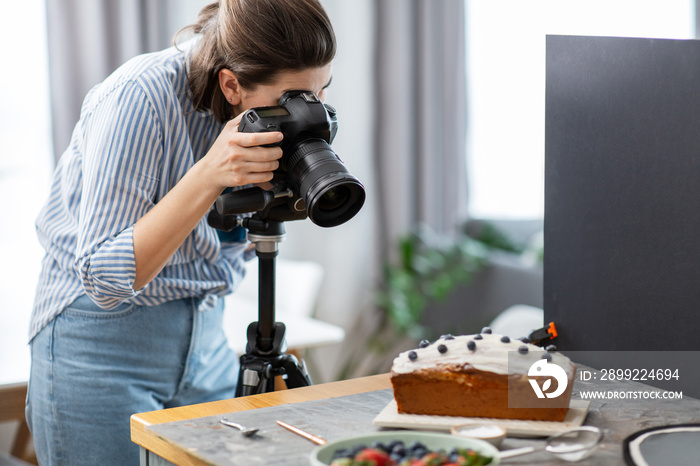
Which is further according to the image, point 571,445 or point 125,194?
point 125,194

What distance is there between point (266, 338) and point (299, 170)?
28 centimetres

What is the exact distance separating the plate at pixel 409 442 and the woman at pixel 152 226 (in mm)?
408

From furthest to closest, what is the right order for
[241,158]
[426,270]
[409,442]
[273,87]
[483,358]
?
1. [426,270]
2. [273,87]
3. [241,158]
4. [483,358]
5. [409,442]

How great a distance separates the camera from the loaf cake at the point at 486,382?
81cm

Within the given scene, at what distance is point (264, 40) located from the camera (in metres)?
1.04

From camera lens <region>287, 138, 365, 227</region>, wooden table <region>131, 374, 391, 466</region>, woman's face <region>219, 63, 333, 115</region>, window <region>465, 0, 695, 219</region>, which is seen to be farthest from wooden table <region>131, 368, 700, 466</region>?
window <region>465, 0, 695, 219</region>

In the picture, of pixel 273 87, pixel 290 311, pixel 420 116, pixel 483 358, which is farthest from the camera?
pixel 420 116

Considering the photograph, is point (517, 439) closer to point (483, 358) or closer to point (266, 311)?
point (483, 358)

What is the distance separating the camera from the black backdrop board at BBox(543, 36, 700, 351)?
95 cm

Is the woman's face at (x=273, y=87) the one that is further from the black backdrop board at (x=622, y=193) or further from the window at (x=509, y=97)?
the window at (x=509, y=97)

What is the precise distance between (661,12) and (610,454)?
2.83 m

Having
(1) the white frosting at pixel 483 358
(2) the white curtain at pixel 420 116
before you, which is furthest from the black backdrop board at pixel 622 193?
(2) the white curtain at pixel 420 116

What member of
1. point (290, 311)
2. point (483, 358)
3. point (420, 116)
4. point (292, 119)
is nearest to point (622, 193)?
point (483, 358)

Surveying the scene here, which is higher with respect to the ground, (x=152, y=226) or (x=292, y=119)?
(x=292, y=119)
